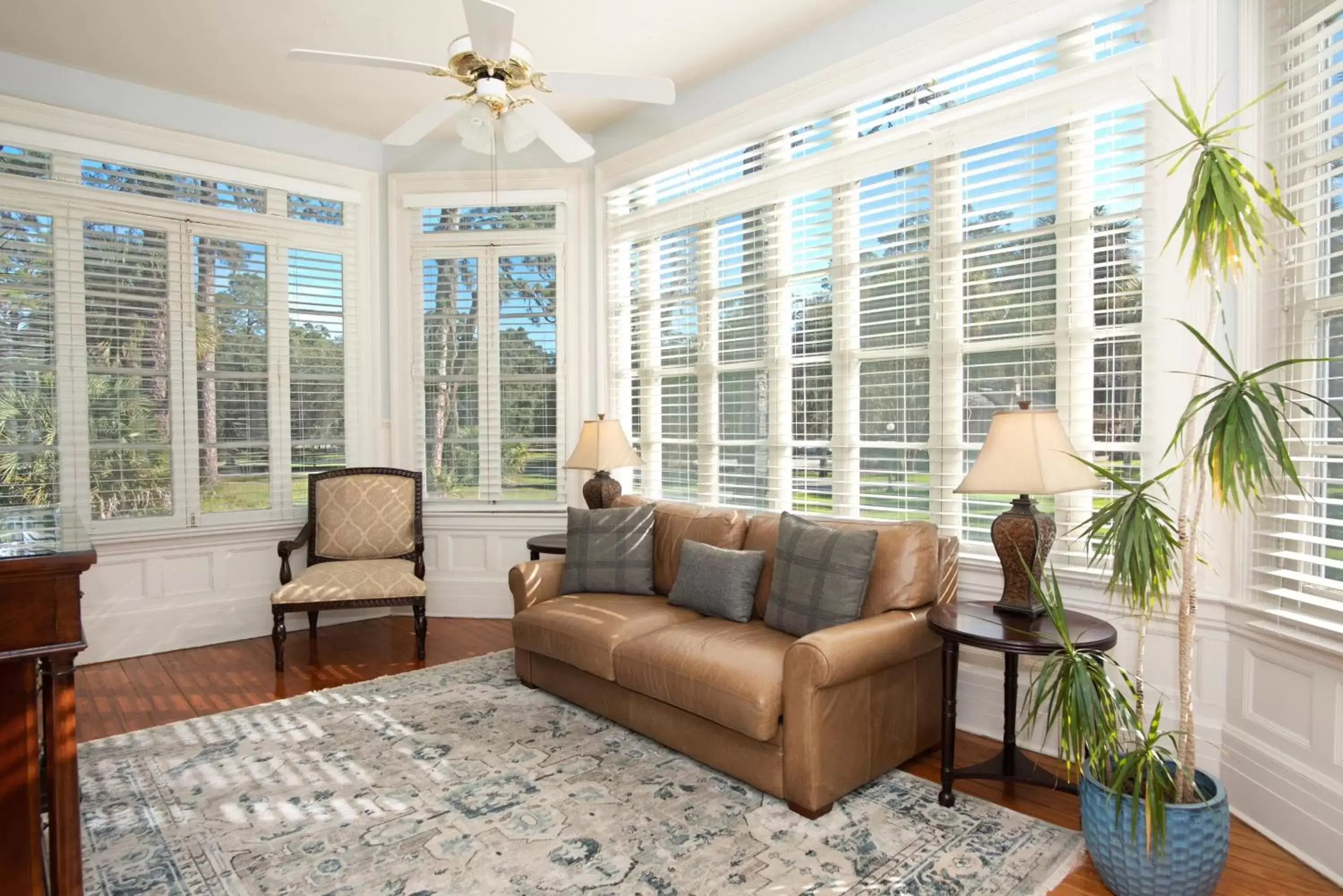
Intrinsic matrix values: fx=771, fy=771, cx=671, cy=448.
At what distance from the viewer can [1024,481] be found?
248 cm

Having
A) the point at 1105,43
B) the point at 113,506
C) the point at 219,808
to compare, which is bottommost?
the point at 219,808

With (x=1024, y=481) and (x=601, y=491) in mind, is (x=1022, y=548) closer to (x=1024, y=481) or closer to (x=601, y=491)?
(x=1024, y=481)

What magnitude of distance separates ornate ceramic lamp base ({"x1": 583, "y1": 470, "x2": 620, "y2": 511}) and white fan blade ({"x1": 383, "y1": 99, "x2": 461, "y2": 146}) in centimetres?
199

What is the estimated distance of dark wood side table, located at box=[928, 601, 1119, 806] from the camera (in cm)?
237

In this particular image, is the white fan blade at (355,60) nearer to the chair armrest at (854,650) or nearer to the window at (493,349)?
the chair armrest at (854,650)

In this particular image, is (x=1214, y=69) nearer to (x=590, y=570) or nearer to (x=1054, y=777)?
(x=1054, y=777)

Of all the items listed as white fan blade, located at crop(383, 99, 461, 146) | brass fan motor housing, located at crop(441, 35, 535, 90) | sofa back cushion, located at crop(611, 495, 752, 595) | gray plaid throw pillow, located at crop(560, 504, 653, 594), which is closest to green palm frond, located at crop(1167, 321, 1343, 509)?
sofa back cushion, located at crop(611, 495, 752, 595)

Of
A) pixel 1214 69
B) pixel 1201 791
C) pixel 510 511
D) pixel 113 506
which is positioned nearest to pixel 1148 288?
pixel 1214 69

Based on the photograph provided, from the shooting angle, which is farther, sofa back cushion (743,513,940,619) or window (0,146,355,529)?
window (0,146,355,529)

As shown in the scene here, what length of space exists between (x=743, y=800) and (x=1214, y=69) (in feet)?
9.55

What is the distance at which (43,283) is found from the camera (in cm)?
416

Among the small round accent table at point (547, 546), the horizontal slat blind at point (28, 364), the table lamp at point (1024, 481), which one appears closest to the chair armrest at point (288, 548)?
the horizontal slat blind at point (28, 364)

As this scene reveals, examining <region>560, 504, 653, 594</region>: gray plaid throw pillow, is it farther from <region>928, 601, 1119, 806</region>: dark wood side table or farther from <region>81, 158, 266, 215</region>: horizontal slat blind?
<region>81, 158, 266, 215</region>: horizontal slat blind

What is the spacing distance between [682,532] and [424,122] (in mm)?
2147
